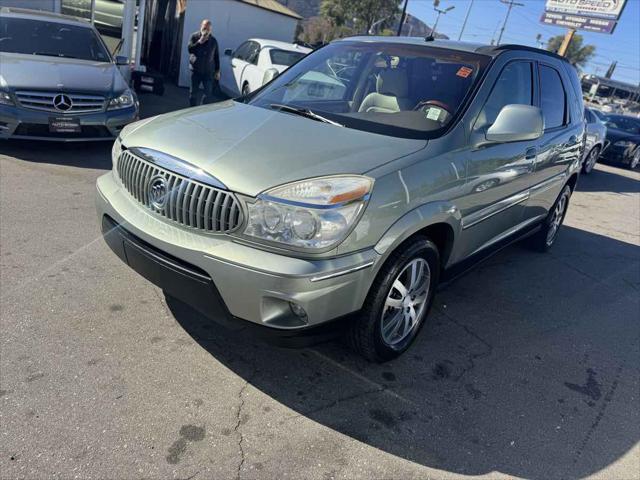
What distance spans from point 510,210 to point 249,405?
2.52 metres

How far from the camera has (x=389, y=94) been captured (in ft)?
11.3

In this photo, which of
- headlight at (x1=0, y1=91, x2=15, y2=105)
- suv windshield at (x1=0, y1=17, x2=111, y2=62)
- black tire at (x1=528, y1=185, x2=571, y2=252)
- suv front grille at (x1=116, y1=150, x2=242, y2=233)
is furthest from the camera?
suv windshield at (x1=0, y1=17, x2=111, y2=62)

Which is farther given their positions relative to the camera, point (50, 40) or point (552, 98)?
point (50, 40)

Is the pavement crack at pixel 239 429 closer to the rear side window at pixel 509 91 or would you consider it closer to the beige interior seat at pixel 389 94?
the beige interior seat at pixel 389 94

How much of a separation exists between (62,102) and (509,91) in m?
4.98

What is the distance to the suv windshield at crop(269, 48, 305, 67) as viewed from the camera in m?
10.8

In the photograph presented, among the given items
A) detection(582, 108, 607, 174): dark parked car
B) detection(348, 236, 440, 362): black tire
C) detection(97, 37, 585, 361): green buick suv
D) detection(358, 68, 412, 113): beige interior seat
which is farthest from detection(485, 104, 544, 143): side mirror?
detection(582, 108, 607, 174): dark parked car

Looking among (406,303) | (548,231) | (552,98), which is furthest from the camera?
(548,231)

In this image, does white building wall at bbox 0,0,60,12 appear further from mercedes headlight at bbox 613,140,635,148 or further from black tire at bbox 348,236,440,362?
mercedes headlight at bbox 613,140,635,148

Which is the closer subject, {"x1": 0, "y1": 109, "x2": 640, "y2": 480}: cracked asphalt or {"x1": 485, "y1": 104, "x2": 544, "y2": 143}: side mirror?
{"x1": 0, "y1": 109, "x2": 640, "y2": 480}: cracked asphalt

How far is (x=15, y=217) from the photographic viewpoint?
4266mm

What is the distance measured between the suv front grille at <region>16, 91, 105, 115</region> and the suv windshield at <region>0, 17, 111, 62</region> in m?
1.29

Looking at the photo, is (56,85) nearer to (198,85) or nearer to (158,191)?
(198,85)

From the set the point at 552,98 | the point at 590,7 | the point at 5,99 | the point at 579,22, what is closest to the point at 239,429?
the point at 552,98
